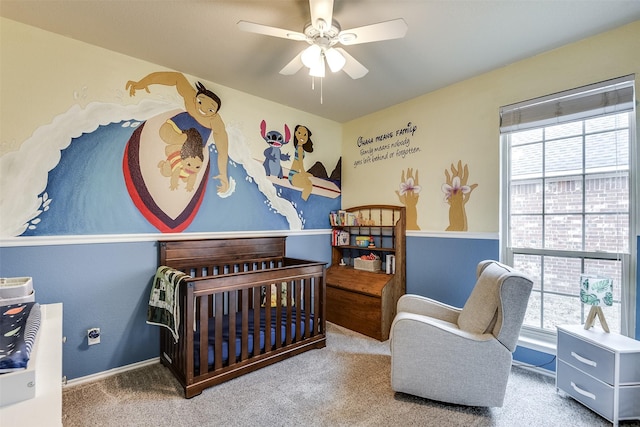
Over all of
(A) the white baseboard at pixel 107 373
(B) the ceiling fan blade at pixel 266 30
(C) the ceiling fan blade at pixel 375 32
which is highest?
(B) the ceiling fan blade at pixel 266 30

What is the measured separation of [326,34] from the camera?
1.80 meters

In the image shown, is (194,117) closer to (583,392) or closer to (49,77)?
(49,77)

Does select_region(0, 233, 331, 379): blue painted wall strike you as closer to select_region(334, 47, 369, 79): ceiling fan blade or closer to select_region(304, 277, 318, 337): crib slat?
select_region(304, 277, 318, 337): crib slat

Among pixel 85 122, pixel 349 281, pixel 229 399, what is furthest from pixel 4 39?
pixel 349 281

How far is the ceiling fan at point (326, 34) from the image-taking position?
1.62 meters

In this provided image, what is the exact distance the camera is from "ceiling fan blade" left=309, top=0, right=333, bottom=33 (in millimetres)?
1564

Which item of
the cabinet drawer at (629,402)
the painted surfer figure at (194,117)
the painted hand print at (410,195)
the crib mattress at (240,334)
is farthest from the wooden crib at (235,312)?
the cabinet drawer at (629,402)

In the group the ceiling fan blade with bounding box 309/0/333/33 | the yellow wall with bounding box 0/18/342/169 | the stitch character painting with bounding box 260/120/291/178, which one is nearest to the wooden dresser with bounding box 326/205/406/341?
the stitch character painting with bounding box 260/120/291/178

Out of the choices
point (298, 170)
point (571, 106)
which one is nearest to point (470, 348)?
point (571, 106)

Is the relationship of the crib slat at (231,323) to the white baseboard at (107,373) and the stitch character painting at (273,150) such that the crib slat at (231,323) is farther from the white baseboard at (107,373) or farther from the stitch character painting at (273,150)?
Result: the stitch character painting at (273,150)

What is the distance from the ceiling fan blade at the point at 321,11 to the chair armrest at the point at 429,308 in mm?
2099

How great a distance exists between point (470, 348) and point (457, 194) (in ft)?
4.95

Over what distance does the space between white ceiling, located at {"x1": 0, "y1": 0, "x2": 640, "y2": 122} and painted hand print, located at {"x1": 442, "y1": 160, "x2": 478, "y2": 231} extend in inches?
34.7

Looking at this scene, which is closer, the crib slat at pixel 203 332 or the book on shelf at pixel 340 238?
the crib slat at pixel 203 332
